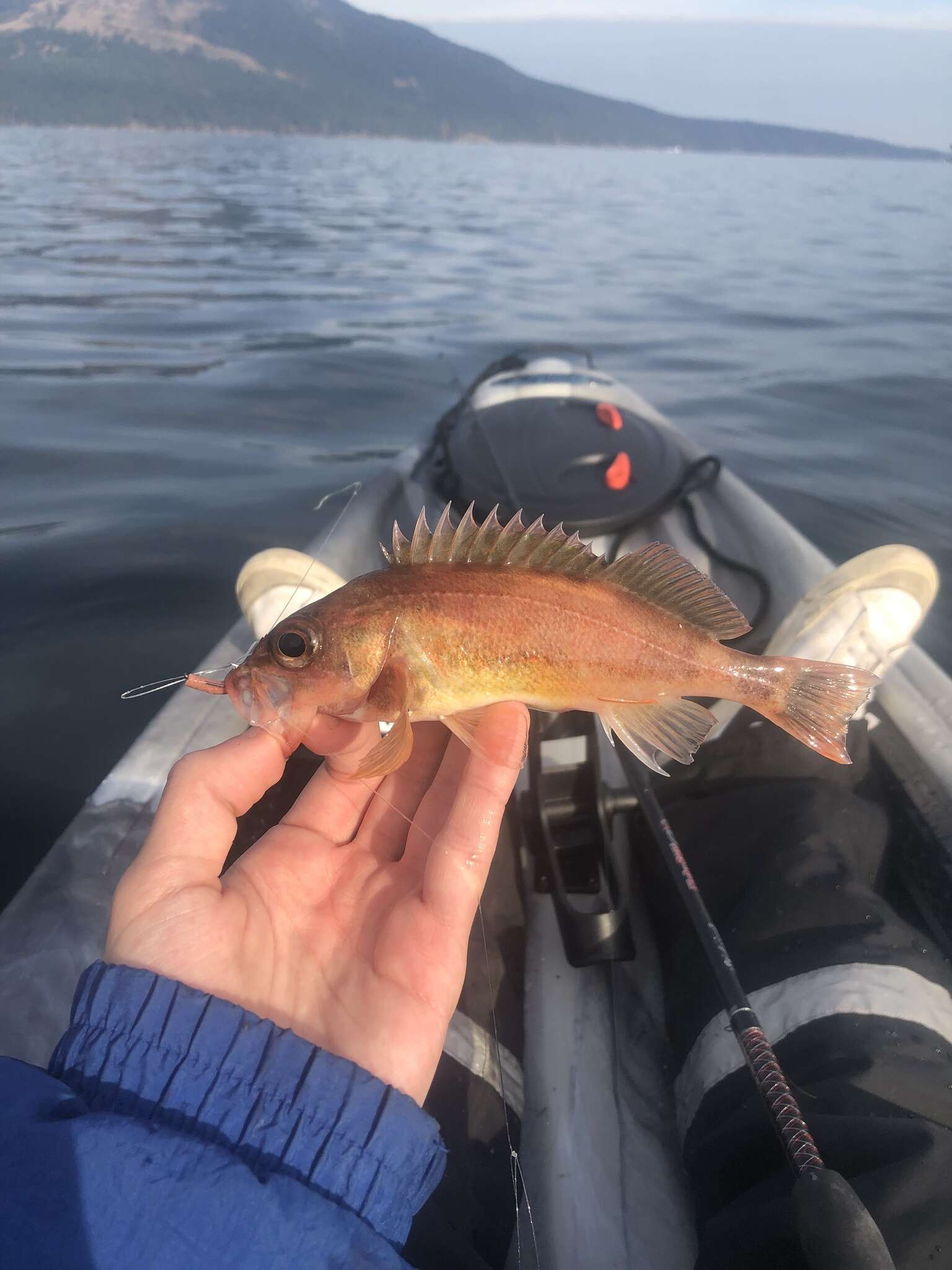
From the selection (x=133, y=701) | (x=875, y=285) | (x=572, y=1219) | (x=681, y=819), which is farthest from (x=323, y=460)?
(x=875, y=285)

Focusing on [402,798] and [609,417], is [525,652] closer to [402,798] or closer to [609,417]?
[402,798]

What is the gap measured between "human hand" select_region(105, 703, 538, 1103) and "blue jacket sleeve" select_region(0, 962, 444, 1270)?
0.17 meters

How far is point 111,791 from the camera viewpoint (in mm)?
3461

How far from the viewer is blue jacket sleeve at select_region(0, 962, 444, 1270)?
1.34 m

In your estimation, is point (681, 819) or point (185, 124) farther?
point (185, 124)

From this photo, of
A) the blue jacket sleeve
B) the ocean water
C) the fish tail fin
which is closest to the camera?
the blue jacket sleeve

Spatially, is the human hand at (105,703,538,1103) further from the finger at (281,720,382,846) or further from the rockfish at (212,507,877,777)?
the rockfish at (212,507,877,777)

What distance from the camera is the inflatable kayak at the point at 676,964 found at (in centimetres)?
206

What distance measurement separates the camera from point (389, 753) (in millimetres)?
2248

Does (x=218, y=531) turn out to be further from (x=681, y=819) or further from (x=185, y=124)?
(x=185, y=124)

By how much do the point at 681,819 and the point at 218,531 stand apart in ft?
18.7

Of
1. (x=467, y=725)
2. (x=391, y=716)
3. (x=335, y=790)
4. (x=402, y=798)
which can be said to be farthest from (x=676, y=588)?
(x=335, y=790)

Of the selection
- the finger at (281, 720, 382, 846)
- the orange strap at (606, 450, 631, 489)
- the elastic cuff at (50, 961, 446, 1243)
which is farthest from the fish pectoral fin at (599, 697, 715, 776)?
the orange strap at (606, 450, 631, 489)

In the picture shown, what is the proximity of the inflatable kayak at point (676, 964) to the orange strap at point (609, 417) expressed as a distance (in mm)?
2148
